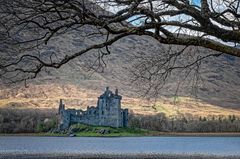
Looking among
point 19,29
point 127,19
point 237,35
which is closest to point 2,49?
point 19,29

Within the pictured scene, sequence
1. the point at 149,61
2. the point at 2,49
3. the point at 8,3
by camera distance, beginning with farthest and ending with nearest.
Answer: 1. the point at 149,61
2. the point at 2,49
3. the point at 8,3

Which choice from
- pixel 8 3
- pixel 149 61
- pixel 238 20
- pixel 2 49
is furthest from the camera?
pixel 149 61

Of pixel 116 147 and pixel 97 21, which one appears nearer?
pixel 97 21

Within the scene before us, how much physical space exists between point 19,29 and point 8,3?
801mm

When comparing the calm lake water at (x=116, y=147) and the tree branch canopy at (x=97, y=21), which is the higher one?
the tree branch canopy at (x=97, y=21)

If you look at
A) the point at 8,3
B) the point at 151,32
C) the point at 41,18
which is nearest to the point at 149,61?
the point at 151,32

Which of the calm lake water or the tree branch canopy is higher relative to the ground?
Answer: the tree branch canopy

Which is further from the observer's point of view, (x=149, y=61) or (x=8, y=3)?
(x=149, y=61)

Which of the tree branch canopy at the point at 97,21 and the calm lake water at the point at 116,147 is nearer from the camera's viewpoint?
the tree branch canopy at the point at 97,21

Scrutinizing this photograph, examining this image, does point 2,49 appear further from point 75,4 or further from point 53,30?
point 75,4

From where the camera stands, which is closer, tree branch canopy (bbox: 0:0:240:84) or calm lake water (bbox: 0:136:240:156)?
tree branch canopy (bbox: 0:0:240:84)

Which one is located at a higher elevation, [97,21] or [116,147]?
[97,21]

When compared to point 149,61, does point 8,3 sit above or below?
above

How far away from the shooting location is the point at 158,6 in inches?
623
